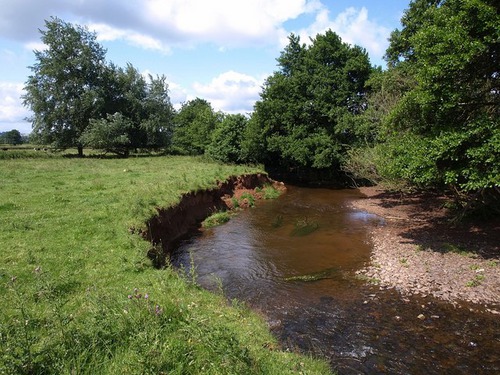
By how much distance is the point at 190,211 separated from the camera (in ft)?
66.6

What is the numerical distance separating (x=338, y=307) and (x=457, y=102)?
320 inches

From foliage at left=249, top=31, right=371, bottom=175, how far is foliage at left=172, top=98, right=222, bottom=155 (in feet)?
47.2

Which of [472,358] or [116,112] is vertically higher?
[116,112]

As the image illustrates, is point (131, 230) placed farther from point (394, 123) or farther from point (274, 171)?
point (274, 171)

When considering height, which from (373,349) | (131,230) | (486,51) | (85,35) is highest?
(85,35)

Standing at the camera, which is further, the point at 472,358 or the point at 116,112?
the point at 116,112

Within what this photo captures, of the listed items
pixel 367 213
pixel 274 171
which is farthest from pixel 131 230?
pixel 274 171

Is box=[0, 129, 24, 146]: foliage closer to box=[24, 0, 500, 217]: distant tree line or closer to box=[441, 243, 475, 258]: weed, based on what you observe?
box=[24, 0, 500, 217]: distant tree line

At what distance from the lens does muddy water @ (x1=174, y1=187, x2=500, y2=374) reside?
25.6ft

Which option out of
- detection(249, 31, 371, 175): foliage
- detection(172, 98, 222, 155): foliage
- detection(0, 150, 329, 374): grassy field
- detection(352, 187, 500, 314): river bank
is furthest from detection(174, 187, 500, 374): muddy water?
detection(172, 98, 222, 155): foliage

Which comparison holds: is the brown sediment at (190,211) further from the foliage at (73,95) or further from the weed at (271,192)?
the foliage at (73,95)

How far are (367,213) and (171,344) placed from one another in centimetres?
1946

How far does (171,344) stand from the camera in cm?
541

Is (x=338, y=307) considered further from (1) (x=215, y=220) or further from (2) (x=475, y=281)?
(1) (x=215, y=220)
